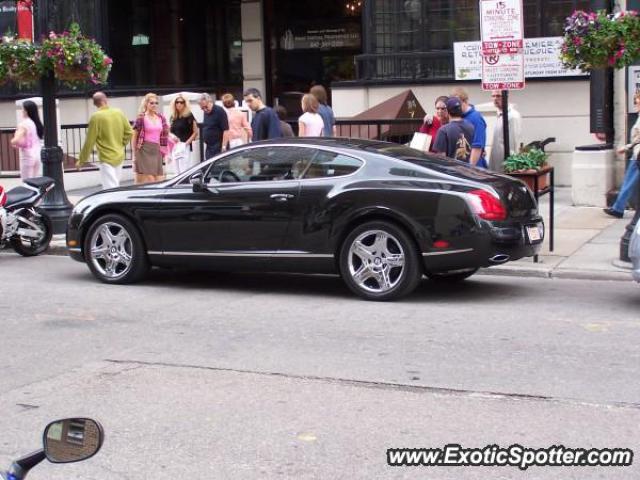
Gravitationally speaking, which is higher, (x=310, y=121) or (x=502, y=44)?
(x=502, y=44)

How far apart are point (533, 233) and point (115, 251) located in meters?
4.23

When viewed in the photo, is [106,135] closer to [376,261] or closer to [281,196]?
[281,196]

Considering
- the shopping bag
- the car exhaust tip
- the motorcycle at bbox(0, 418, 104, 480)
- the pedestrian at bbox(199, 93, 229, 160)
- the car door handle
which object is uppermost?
the pedestrian at bbox(199, 93, 229, 160)

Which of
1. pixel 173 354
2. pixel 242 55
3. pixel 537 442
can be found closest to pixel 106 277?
pixel 173 354

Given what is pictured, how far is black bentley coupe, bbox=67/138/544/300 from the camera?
30.7 feet

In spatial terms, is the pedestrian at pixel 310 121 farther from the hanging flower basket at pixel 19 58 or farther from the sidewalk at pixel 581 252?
the hanging flower basket at pixel 19 58

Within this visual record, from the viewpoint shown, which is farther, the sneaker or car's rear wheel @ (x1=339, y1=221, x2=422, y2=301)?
the sneaker

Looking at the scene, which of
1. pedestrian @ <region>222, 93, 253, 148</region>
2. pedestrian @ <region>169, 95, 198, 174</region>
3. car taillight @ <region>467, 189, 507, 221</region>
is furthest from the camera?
pedestrian @ <region>222, 93, 253, 148</region>

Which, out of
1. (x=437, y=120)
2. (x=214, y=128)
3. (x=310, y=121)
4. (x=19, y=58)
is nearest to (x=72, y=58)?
(x=19, y=58)

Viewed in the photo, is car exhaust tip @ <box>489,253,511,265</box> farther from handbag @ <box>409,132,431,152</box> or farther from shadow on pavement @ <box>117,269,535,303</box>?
handbag @ <box>409,132,431,152</box>

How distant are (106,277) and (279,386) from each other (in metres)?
4.57

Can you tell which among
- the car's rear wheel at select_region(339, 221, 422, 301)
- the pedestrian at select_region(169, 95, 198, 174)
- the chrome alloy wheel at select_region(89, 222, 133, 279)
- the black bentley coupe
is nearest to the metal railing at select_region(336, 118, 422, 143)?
the pedestrian at select_region(169, 95, 198, 174)

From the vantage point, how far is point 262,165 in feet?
33.5

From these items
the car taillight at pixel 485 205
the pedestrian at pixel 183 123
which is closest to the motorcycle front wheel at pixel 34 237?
the pedestrian at pixel 183 123
